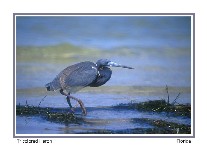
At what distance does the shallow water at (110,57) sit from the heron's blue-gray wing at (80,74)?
0.04 meters

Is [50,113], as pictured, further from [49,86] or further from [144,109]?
[144,109]

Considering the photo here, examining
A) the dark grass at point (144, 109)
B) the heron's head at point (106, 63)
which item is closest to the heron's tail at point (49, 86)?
the dark grass at point (144, 109)

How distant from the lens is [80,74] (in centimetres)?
286

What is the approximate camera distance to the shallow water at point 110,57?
2842 mm

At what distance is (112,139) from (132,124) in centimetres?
16

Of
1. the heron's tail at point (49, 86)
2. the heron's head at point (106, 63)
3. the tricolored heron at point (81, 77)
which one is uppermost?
the heron's head at point (106, 63)

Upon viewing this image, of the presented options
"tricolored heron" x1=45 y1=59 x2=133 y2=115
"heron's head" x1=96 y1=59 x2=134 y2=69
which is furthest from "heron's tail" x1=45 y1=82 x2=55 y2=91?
"heron's head" x1=96 y1=59 x2=134 y2=69

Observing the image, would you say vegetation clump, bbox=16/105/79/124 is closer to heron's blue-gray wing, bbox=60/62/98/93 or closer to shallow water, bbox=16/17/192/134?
shallow water, bbox=16/17/192/134

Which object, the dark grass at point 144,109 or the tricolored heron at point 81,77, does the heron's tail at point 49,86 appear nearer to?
the tricolored heron at point 81,77

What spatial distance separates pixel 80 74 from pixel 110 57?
221mm

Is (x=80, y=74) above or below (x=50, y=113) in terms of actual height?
above

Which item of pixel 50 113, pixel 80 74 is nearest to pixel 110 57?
pixel 80 74

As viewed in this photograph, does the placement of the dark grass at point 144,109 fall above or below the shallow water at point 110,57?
below

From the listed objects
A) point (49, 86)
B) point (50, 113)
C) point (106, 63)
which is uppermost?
point (106, 63)
